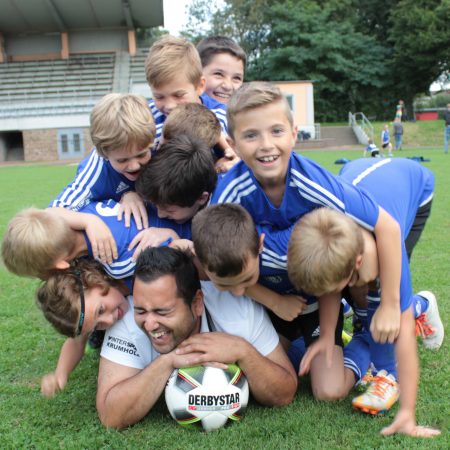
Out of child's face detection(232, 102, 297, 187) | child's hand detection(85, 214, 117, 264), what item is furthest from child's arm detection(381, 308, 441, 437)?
child's hand detection(85, 214, 117, 264)

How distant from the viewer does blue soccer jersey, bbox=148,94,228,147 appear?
4.38 m

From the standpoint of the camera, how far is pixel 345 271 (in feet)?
10.1

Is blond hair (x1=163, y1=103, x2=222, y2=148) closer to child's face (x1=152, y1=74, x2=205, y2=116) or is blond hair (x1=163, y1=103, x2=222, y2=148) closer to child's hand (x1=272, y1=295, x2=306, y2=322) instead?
child's face (x1=152, y1=74, x2=205, y2=116)

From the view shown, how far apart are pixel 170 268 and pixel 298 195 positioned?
0.89m

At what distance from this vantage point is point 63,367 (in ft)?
12.4

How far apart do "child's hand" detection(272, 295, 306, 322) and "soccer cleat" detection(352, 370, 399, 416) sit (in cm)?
63

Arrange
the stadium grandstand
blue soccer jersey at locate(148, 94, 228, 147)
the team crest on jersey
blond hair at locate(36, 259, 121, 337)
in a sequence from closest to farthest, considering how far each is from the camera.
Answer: blond hair at locate(36, 259, 121, 337) → the team crest on jersey → blue soccer jersey at locate(148, 94, 228, 147) → the stadium grandstand

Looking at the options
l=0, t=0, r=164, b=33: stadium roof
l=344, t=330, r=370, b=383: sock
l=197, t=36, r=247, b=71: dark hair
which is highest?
l=0, t=0, r=164, b=33: stadium roof

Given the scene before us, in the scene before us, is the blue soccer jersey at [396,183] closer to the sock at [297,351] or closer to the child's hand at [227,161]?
the child's hand at [227,161]

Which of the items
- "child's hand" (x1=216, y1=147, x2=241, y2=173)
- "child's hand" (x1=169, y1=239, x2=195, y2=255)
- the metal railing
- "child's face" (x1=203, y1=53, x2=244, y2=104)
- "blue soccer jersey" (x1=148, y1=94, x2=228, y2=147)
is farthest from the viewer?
the metal railing

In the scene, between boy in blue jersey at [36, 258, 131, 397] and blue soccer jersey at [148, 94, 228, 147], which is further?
blue soccer jersey at [148, 94, 228, 147]

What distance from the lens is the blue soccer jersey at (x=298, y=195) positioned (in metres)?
3.26

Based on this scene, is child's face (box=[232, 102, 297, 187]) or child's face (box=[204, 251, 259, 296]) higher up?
child's face (box=[232, 102, 297, 187])

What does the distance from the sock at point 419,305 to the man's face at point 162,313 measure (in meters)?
1.84
